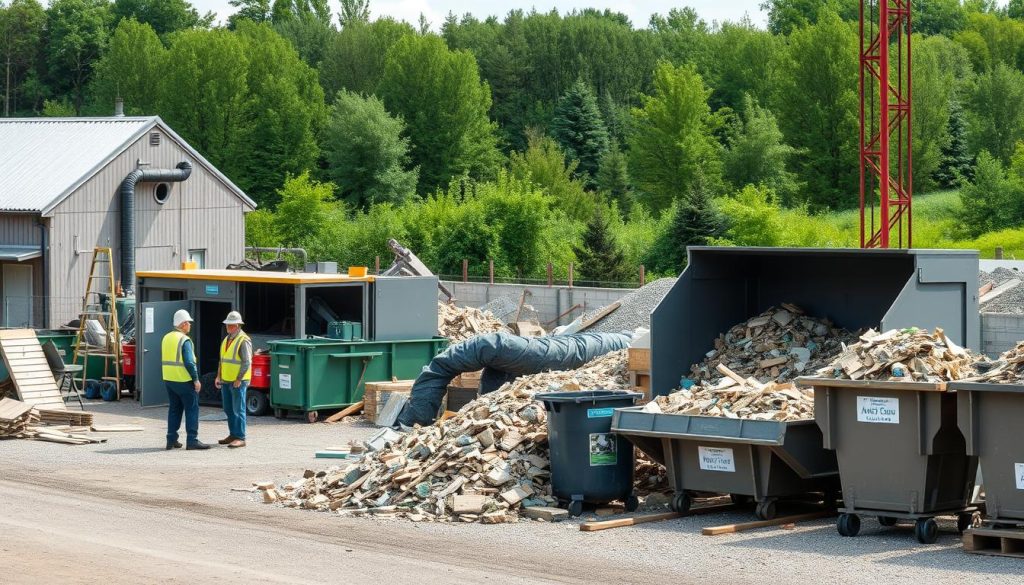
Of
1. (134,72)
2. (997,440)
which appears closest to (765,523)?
(997,440)

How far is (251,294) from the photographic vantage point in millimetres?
24828

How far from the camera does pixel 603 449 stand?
13438 millimetres

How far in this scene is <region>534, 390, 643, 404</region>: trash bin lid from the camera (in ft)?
44.0

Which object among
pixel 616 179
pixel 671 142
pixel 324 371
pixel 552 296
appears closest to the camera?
pixel 324 371

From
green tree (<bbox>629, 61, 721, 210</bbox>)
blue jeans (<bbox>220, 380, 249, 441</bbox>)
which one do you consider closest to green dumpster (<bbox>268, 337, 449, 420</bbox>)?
blue jeans (<bbox>220, 380, 249, 441</bbox>)

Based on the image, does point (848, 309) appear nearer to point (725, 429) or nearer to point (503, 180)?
point (725, 429)

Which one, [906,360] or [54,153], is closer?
[906,360]

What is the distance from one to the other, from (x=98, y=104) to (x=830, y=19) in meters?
41.3

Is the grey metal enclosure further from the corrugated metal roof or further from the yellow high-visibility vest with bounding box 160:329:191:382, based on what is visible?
the corrugated metal roof

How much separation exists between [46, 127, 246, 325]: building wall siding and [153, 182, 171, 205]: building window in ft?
0.39

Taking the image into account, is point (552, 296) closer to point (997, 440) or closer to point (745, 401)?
point (745, 401)

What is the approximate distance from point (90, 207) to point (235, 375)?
17191 millimetres

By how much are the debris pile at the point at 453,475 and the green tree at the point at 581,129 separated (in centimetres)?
6918

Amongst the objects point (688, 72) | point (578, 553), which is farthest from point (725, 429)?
point (688, 72)
